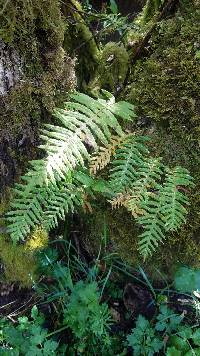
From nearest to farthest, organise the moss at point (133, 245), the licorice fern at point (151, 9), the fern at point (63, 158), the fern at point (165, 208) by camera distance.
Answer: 1. the fern at point (63, 158)
2. the fern at point (165, 208)
3. the moss at point (133, 245)
4. the licorice fern at point (151, 9)

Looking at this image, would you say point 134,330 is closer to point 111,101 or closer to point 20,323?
point 20,323

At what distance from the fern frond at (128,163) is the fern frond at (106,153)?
0.04 meters

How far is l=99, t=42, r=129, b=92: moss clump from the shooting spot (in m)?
3.05

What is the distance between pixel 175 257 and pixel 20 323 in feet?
3.84

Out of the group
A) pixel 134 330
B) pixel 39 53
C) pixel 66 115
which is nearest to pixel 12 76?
pixel 39 53

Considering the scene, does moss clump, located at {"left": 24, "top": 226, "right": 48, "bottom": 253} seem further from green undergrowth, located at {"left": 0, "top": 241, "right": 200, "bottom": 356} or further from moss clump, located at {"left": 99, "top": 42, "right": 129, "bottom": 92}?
moss clump, located at {"left": 99, "top": 42, "right": 129, "bottom": 92}

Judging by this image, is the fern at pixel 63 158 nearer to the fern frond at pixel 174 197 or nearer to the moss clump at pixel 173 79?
the moss clump at pixel 173 79

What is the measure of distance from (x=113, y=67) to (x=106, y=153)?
0.88 m

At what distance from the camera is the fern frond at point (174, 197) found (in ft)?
7.67

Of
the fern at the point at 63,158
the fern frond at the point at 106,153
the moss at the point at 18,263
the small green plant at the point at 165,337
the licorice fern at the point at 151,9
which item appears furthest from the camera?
the licorice fern at the point at 151,9

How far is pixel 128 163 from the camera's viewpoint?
8.12ft

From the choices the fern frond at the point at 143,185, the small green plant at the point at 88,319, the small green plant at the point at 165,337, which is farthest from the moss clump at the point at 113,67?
the small green plant at the point at 165,337

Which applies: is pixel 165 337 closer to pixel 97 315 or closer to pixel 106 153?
pixel 97 315

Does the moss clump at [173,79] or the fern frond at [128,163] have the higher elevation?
the moss clump at [173,79]
